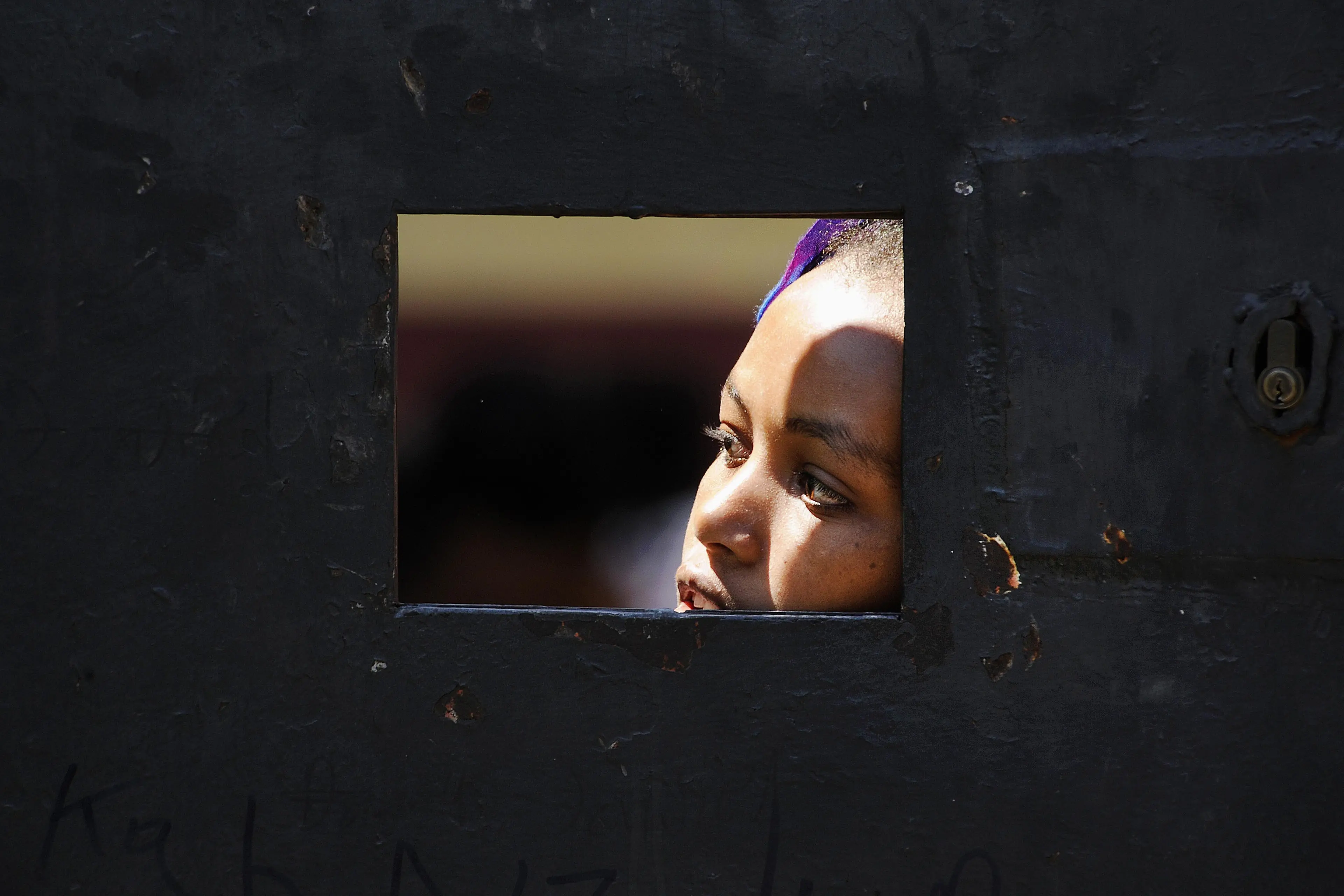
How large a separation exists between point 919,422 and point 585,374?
502 cm

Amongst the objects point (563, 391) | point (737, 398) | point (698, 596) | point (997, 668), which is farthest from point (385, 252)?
point (563, 391)

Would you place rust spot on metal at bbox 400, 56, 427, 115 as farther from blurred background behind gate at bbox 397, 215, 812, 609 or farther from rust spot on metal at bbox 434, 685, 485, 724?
blurred background behind gate at bbox 397, 215, 812, 609

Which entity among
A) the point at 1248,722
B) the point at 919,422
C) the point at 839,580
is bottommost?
the point at 1248,722

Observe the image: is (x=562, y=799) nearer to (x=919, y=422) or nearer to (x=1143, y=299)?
(x=919, y=422)

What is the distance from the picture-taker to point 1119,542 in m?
1.25

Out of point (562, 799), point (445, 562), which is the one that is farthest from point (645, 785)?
point (445, 562)

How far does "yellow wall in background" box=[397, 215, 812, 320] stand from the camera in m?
6.04

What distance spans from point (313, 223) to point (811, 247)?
98 centimetres

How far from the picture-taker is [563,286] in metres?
6.21

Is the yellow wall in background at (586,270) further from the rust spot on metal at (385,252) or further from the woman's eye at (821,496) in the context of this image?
the rust spot on metal at (385,252)

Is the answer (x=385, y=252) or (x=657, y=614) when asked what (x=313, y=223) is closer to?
(x=385, y=252)

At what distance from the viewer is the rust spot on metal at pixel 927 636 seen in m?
1.27

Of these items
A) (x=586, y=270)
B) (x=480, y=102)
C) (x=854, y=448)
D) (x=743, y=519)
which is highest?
(x=586, y=270)

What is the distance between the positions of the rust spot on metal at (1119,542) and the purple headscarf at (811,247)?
31.7 inches
